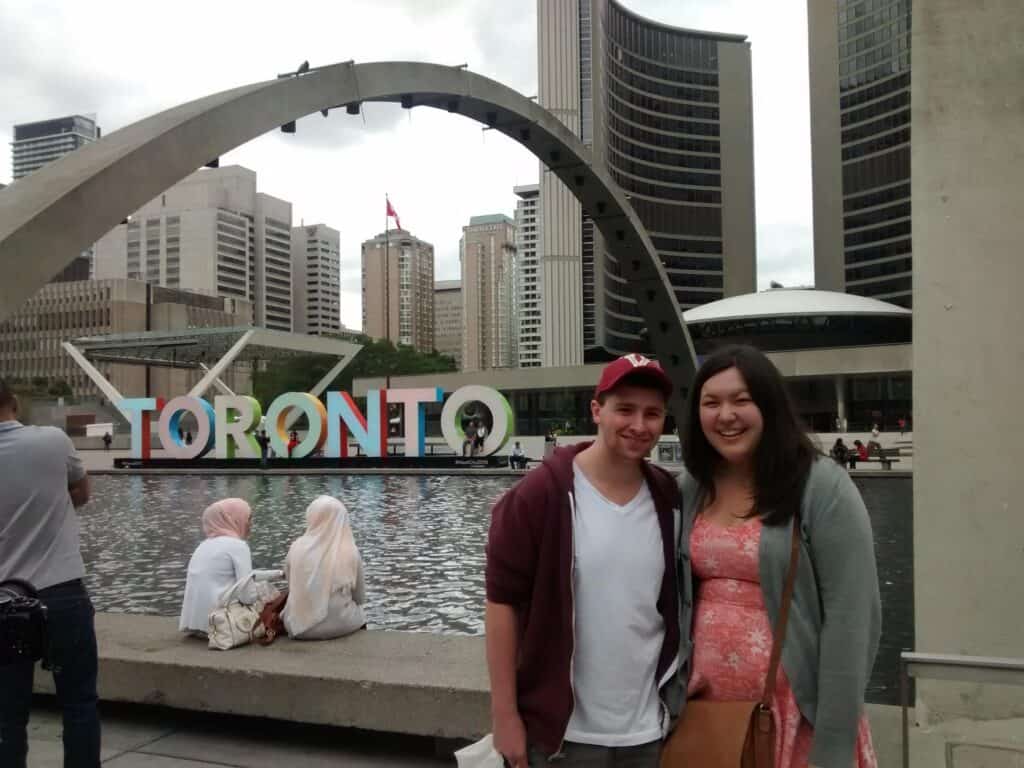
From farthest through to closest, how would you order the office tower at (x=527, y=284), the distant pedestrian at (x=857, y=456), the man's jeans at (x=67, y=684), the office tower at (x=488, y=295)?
the office tower at (x=488, y=295)
the office tower at (x=527, y=284)
the distant pedestrian at (x=857, y=456)
the man's jeans at (x=67, y=684)

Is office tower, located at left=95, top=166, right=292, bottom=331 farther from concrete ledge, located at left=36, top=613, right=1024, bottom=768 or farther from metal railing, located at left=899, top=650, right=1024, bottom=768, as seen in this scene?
metal railing, located at left=899, top=650, right=1024, bottom=768

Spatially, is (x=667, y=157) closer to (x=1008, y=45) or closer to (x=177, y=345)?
(x=177, y=345)

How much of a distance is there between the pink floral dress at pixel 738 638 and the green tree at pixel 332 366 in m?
75.2

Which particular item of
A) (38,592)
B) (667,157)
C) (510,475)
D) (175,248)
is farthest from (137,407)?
(175,248)

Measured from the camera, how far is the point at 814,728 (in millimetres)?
1930

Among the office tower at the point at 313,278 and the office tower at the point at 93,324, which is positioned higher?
the office tower at the point at 313,278

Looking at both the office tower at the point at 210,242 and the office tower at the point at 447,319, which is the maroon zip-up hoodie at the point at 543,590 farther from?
the office tower at the point at 447,319

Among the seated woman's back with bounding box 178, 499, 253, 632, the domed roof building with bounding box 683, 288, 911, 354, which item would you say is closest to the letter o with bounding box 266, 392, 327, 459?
the seated woman's back with bounding box 178, 499, 253, 632

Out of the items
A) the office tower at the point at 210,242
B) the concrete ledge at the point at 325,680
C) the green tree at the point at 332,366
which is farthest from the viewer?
the office tower at the point at 210,242

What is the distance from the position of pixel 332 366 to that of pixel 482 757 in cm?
A: 8061

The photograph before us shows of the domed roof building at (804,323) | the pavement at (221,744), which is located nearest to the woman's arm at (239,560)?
the pavement at (221,744)

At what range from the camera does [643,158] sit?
90750 mm

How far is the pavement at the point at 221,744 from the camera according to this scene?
3.72 meters

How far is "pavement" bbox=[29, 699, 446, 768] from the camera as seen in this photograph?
12.2 feet
